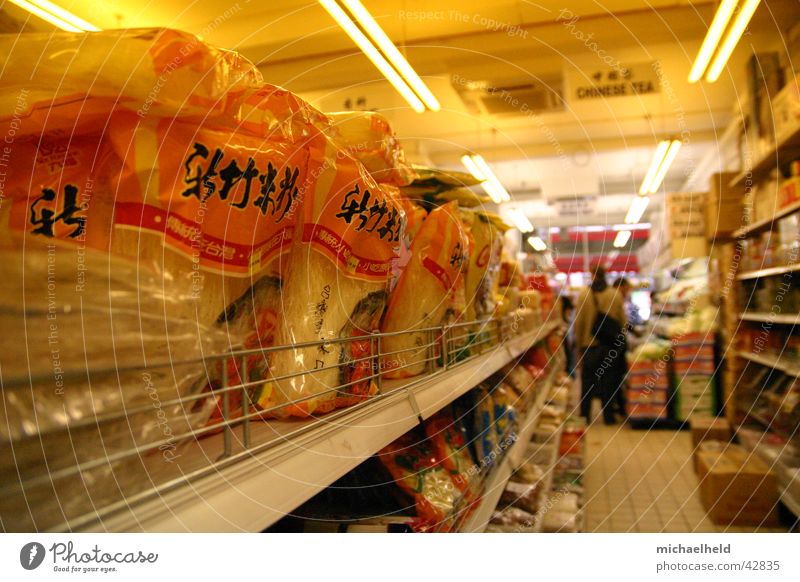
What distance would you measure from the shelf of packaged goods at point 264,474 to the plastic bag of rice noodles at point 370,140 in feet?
1.05

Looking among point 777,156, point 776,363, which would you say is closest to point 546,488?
point 776,363

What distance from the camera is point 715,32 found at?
4.88 feet

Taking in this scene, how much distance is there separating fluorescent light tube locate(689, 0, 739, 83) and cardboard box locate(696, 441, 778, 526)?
1.55 metres

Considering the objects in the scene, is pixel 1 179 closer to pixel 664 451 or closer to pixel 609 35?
pixel 609 35

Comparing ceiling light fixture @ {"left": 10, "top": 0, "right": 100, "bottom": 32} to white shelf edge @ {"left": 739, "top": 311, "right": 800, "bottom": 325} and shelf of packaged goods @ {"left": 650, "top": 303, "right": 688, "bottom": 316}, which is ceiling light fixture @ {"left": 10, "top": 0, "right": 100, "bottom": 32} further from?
shelf of packaged goods @ {"left": 650, "top": 303, "right": 688, "bottom": 316}

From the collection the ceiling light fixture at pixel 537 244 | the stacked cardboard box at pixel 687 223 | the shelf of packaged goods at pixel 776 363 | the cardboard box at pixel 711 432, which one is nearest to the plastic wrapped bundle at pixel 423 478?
the shelf of packaged goods at pixel 776 363

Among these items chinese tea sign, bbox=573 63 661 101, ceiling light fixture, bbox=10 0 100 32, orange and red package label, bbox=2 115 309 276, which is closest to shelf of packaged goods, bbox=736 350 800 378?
chinese tea sign, bbox=573 63 661 101

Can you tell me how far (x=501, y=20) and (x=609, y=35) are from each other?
725mm

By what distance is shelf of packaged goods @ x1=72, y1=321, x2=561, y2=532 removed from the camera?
1.02ft

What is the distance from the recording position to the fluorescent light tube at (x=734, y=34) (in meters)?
1.33

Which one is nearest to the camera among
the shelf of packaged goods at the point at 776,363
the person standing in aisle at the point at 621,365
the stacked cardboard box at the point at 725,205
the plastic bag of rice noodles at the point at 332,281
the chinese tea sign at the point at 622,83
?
the plastic bag of rice noodles at the point at 332,281

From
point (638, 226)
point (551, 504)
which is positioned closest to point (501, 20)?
point (551, 504)

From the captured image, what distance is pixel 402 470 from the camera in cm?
80

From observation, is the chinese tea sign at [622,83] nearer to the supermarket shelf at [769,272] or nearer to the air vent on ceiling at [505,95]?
the air vent on ceiling at [505,95]
